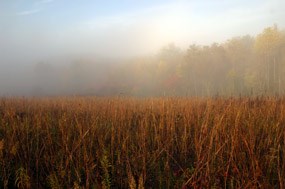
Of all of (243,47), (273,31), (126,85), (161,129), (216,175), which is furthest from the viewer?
(126,85)

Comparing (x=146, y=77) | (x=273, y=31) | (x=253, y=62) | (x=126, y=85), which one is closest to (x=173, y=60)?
(x=146, y=77)

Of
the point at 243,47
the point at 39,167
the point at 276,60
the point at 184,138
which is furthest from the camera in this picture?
the point at 243,47

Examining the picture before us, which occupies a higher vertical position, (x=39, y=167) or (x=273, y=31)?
(x=273, y=31)

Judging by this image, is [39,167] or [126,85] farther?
[126,85]

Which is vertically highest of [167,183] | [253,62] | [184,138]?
[253,62]

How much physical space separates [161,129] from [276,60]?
5542cm

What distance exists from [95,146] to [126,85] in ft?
204

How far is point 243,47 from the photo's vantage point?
201 ft

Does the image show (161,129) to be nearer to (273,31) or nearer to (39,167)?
(39,167)

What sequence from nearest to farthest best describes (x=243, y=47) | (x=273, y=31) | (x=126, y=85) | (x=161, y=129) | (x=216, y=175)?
1. (x=216, y=175)
2. (x=161, y=129)
3. (x=273, y=31)
4. (x=243, y=47)
5. (x=126, y=85)

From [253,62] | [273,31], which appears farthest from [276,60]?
[273,31]

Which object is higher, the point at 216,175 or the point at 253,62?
the point at 253,62

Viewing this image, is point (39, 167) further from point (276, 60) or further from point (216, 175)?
point (276, 60)

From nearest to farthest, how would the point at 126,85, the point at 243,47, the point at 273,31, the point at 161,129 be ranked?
1. the point at 161,129
2. the point at 273,31
3. the point at 243,47
4. the point at 126,85
